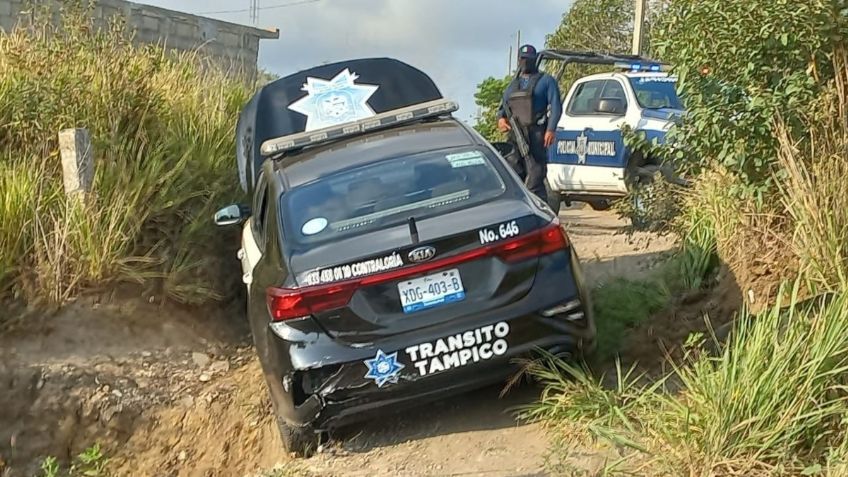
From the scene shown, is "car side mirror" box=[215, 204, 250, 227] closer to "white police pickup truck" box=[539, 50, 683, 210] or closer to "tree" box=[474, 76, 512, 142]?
"white police pickup truck" box=[539, 50, 683, 210]

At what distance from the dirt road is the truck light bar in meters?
1.64

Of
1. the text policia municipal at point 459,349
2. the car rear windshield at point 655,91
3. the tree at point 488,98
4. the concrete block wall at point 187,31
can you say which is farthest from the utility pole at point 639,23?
the text policia municipal at point 459,349

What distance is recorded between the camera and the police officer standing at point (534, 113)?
9.08 m

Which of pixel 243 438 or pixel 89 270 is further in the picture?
pixel 89 270

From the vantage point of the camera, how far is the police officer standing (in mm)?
9078

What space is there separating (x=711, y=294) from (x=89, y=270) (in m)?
4.33

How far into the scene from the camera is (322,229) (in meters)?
5.15

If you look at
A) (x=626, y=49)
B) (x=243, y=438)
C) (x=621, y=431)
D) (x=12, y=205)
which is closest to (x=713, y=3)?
(x=621, y=431)

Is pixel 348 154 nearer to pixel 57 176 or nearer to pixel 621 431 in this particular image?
pixel 621 431

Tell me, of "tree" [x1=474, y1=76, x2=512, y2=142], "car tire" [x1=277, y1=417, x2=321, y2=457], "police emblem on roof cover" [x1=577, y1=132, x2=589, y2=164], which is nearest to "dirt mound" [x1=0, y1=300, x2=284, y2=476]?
"car tire" [x1=277, y1=417, x2=321, y2=457]

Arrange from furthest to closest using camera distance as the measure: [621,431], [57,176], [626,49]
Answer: [626,49] → [57,176] → [621,431]

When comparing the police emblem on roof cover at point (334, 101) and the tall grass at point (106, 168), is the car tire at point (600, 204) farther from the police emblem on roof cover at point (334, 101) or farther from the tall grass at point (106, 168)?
the tall grass at point (106, 168)

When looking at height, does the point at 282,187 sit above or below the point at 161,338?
above

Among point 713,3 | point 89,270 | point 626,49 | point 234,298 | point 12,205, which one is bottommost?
point 626,49
